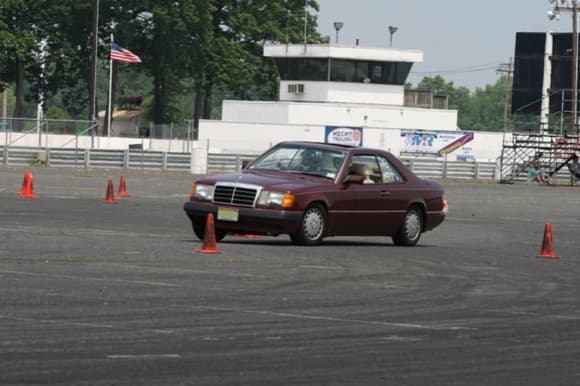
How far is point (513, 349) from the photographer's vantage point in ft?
35.6

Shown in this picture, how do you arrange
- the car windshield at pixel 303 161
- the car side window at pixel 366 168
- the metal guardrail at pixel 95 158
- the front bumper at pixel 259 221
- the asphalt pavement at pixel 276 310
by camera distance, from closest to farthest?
the asphalt pavement at pixel 276 310 → the front bumper at pixel 259 221 → the car windshield at pixel 303 161 → the car side window at pixel 366 168 → the metal guardrail at pixel 95 158

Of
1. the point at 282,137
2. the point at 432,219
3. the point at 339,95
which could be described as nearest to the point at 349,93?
the point at 339,95

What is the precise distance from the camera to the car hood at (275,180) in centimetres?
2036

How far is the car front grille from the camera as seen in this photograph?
20250 millimetres

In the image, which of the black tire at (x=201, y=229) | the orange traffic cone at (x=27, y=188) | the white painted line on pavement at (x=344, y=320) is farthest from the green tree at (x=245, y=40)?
the white painted line on pavement at (x=344, y=320)

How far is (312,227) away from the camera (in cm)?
2072

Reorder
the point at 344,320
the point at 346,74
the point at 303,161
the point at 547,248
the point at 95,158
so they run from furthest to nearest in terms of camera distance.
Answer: the point at 346,74 < the point at 95,158 < the point at 303,161 < the point at 547,248 < the point at 344,320

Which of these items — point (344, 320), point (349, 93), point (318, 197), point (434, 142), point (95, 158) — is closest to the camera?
point (344, 320)

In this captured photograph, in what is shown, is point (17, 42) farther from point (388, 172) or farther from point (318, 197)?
point (318, 197)

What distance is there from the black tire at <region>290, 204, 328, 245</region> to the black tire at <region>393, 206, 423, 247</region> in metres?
1.92

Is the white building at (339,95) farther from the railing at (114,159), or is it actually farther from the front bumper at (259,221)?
the front bumper at (259,221)

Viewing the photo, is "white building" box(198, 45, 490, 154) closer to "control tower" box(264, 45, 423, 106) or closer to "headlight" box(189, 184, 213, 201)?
"control tower" box(264, 45, 423, 106)

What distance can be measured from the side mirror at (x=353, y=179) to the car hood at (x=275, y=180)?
0.88 ft

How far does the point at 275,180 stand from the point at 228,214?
89 centimetres
